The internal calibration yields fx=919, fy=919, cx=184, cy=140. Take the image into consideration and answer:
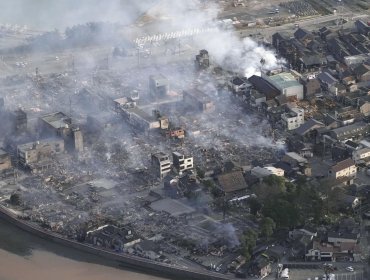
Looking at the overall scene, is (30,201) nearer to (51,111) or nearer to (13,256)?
(13,256)

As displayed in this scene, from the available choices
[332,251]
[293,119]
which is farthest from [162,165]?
[332,251]

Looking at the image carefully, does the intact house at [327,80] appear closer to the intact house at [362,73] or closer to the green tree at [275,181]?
the intact house at [362,73]

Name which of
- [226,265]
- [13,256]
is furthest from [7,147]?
[226,265]

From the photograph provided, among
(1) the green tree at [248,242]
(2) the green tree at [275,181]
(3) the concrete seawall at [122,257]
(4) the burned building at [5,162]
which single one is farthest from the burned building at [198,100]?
(1) the green tree at [248,242]

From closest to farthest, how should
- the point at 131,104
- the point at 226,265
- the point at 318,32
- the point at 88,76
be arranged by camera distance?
the point at 226,265 < the point at 131,104 < the point at 88,76 < the point at 318,32

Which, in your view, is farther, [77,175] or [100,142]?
[100,142]

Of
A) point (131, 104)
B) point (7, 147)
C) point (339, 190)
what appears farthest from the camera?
point (131, 104)

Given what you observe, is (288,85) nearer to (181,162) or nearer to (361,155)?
(361,155)
